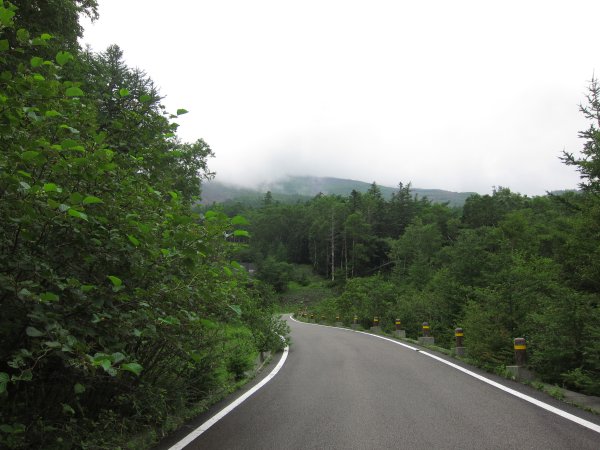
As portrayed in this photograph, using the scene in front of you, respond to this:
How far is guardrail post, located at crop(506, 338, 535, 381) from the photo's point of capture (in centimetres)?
817

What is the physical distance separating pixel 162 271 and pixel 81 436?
1.72m

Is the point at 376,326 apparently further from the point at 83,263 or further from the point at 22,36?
the point at 22,36

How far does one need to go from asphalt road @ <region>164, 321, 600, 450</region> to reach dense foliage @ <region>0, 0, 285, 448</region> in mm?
1288

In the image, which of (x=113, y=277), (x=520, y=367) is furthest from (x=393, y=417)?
(x=113, y=277)

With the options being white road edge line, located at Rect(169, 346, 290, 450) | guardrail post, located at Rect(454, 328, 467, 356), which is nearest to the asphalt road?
white road edge line, located at Rect(169, 346, 290, 450)

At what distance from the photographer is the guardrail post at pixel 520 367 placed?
26.8 ft

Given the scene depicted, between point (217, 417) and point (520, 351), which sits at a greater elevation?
point (520, 351)

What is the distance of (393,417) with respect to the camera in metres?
5.68

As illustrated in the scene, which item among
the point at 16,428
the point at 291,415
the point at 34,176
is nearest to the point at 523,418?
the point at 291,415

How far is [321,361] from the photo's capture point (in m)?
12.2

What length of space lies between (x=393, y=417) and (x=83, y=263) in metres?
4.35

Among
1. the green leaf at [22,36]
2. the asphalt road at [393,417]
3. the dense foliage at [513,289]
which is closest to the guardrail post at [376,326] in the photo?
the dense foliage at [513,289]

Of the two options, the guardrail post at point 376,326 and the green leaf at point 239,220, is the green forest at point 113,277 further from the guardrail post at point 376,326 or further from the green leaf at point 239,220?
the guardrail post at point 376,326

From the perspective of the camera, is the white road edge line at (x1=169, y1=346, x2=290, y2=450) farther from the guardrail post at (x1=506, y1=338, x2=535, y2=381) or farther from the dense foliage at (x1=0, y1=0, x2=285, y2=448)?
the guardrail post at (x1=506, y1=338, x2=535, y2=381)
